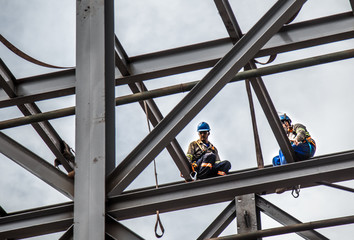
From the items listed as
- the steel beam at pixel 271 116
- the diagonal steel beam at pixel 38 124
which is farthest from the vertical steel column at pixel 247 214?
the diagonal steel beam at pixel 38 124

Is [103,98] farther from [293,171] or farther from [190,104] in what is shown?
[293,171]

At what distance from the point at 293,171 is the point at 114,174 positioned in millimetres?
2056

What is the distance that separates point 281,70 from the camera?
477 inches

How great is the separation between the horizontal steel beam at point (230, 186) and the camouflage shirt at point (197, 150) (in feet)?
17.4

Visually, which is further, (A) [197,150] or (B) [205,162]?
(A) [197,150]

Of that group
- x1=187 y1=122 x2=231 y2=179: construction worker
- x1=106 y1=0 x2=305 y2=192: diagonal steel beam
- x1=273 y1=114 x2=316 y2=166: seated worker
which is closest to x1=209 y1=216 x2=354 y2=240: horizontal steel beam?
x1=106 y1=0 x2=305 y2=192: diagonal steel beam

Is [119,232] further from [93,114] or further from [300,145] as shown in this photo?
[300,145]

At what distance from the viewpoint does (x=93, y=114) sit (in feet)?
33.3

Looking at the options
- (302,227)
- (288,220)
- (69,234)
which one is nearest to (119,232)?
(69,234)

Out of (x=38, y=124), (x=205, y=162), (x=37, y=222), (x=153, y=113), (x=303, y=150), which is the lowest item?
(x=37, y=222)

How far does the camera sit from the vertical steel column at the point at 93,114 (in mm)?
9617

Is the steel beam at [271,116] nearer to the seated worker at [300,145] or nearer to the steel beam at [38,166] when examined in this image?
the seated worker at [300,145]

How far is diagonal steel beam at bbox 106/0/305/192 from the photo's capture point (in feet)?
32.1

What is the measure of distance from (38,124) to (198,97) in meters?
4.63
